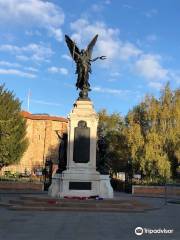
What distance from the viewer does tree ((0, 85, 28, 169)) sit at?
52.0 meters

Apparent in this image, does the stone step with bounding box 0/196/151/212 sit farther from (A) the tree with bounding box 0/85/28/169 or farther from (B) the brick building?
(B) the brick building

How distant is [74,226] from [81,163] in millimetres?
10588

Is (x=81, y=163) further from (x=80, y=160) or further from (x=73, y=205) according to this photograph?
(x=73, y=205)

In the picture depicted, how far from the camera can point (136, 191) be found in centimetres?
4059

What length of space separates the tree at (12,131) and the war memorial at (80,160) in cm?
2559

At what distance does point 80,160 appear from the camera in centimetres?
2517

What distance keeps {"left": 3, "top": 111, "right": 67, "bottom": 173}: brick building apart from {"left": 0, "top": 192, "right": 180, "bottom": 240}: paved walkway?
77.3 meters

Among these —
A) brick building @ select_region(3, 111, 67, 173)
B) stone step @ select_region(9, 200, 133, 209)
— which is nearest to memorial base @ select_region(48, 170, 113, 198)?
stone step @ select_region(9, 200, 133, 209)

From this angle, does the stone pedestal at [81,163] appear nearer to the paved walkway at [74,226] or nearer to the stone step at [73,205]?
the stone step at [73,205]

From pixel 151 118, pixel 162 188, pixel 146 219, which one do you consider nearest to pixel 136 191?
pixel 162 188

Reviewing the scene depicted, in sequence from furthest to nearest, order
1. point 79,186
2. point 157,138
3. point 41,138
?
point 41,138 → point 157,138 → point 79,186

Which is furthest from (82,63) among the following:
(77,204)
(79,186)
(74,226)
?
(74,226)

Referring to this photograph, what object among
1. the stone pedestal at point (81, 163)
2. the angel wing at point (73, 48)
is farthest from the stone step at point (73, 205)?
the angel wing at point (73, 48)

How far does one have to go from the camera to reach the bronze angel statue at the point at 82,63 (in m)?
26.7
